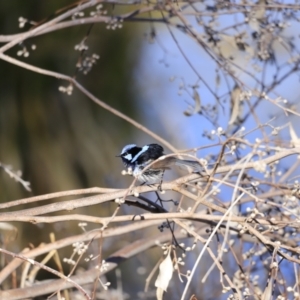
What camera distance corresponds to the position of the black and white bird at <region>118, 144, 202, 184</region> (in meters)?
1.96

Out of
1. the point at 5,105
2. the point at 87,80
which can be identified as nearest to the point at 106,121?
the point at 87,80

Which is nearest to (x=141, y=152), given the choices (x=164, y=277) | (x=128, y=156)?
(x=128, y=156)

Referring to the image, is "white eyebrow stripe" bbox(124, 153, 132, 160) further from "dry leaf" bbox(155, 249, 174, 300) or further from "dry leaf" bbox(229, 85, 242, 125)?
"dry leaf" bbox(155, 249, 174, 300)

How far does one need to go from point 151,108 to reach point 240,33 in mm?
2778

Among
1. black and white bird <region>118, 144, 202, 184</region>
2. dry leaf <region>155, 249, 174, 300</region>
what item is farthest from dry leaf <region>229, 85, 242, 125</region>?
dry leaf <region>155, 249, 174, 300</region>

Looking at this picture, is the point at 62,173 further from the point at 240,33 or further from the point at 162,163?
the point at 162,163

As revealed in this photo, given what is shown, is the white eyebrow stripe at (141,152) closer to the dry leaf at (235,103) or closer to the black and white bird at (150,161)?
the black and white bird at (150,161)

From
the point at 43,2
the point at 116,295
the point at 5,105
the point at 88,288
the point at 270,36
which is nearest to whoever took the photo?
the point at 270,36

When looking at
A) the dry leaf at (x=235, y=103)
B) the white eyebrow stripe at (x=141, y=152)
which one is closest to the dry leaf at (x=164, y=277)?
the white eyebrow stripe at (x=141, y=152)

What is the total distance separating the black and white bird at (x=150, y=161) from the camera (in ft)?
6.43

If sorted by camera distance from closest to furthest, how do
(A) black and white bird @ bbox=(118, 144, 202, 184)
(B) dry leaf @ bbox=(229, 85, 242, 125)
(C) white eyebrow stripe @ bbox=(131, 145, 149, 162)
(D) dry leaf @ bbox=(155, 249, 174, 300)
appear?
(D) dry leaf @ bbox=(155, 249, 174, 300), (A) black and white bird @ bbox=(118, 144, 202, 184), (C) white eyebrow stripe @ bbox=(131, 145, 149, 162), (B) dry leaf @ bbox=(229, 85, 242, 125)

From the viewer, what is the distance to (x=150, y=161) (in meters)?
2.17

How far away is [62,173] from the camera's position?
491 centimetres

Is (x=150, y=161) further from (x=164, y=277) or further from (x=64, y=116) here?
(x=64, y=116)
